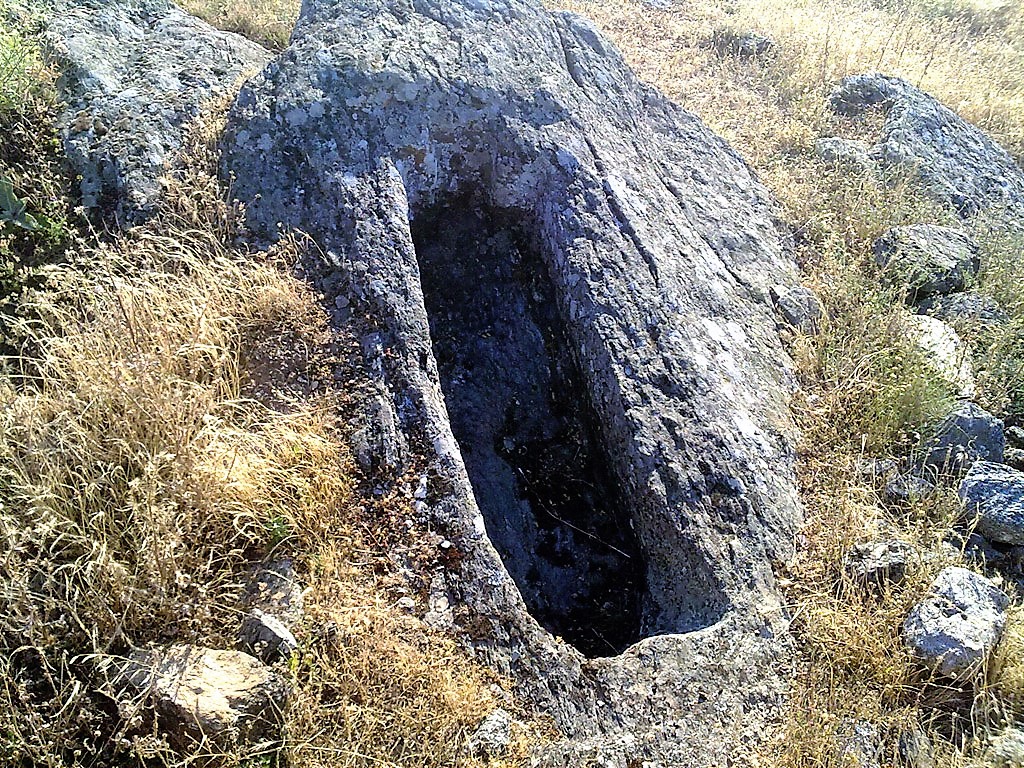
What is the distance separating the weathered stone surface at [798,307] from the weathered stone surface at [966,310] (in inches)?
35.4

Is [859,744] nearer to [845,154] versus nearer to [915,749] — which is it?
[915,749]

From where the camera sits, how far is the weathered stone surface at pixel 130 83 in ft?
15.3

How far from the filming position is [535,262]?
500cm

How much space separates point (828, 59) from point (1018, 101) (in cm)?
257

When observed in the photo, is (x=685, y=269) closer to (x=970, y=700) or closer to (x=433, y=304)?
(x=433, y=304)

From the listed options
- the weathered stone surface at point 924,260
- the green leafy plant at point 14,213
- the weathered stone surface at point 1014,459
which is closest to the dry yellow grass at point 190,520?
the green leafy plant at point 14,213

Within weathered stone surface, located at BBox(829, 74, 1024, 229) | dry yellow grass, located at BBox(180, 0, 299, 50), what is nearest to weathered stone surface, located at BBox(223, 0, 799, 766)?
dry yellow grass, located at BBox(180, 0, 299, 50)

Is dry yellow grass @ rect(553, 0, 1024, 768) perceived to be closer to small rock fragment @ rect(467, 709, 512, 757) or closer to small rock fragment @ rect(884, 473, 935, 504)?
small rock fragment @ rect(884, 473, 935, 504)

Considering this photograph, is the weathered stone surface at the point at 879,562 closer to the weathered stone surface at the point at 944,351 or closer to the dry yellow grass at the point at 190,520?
the weathered stone surface at the point at 944,351

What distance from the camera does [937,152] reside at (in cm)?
730

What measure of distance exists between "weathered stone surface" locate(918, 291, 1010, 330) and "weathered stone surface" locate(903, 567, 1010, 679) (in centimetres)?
255

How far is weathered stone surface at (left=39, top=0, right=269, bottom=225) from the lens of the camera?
4.66 metres

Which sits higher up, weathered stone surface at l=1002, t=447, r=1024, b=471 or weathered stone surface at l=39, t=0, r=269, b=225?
weathered stone surface at l=39, t=0, r=269, b=225

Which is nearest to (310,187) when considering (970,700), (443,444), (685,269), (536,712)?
(443,444)
